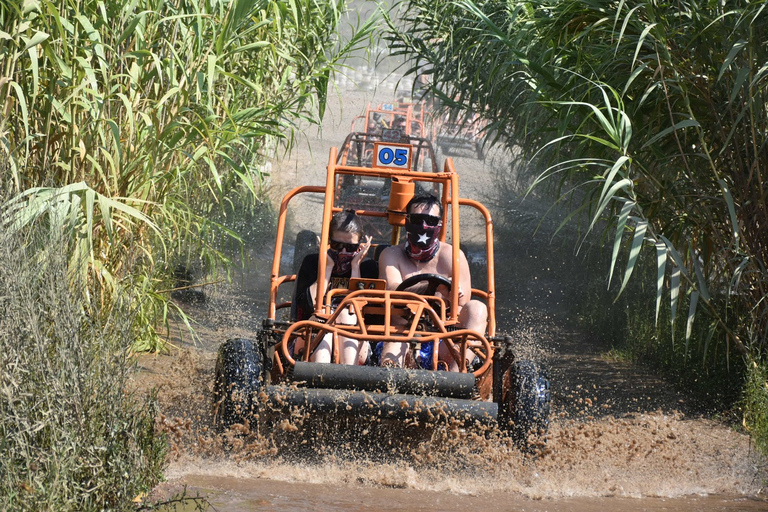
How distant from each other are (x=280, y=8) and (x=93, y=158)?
1.80 metres

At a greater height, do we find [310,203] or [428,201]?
[310,203]

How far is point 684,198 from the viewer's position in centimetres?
593

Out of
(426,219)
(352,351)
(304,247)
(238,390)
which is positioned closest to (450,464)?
(352,351)

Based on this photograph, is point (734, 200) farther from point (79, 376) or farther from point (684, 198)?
point (79, 376)

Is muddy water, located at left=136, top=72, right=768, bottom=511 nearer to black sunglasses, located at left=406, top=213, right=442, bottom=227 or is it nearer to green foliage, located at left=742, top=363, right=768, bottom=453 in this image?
green foliage, located at left=742, top=363, right=768, bottom=453

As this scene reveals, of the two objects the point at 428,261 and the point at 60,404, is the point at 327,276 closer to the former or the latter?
the point at 428,261

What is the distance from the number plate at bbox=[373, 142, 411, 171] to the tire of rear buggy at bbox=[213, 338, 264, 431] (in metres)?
1.75

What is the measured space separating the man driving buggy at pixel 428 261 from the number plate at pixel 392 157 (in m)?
0.37

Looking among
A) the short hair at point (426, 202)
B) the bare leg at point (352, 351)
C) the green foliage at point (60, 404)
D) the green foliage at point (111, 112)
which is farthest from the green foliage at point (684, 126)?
the green foliage at point (60, 404)

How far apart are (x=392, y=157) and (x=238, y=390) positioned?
1.99 metres

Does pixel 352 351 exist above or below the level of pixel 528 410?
above

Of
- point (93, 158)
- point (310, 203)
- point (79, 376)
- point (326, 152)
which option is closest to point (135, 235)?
point (93, 158)

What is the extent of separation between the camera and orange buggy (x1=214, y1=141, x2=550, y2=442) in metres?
4.30

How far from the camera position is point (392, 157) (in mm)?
5723
